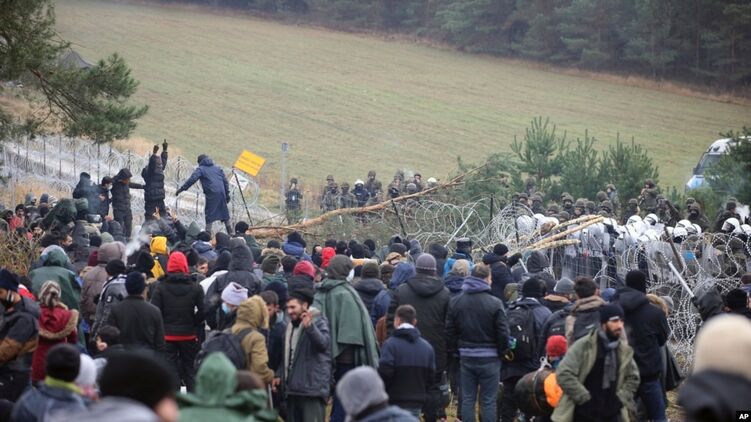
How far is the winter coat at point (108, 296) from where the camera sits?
1029 centimetres

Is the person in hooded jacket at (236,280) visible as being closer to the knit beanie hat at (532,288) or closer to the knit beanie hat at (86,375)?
the knit beanie hat at (532,288)

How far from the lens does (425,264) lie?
10.4 metres

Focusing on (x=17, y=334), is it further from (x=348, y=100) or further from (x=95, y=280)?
(x=348, y=100)

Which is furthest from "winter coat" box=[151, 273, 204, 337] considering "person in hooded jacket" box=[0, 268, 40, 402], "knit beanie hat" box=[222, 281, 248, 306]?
"person in hooded jacket" box=[0, 268, 40, 402]

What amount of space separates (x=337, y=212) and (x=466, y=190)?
9.49 feet

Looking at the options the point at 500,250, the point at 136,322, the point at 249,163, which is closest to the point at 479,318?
the point at 136,322

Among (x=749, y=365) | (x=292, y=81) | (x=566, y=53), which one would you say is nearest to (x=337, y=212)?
(x=749, y=365)

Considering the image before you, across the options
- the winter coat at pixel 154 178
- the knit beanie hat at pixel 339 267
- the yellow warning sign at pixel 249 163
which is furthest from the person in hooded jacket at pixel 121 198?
the knit beanie hat at pixel 339 267

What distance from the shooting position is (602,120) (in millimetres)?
51562

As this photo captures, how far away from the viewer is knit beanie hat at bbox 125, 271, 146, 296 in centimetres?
962

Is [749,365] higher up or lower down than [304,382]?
higher up

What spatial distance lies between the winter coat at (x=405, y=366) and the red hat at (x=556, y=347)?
102 cm

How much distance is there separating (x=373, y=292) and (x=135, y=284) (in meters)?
2.44

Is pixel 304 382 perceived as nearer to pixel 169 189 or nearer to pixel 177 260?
pixel 177 260
